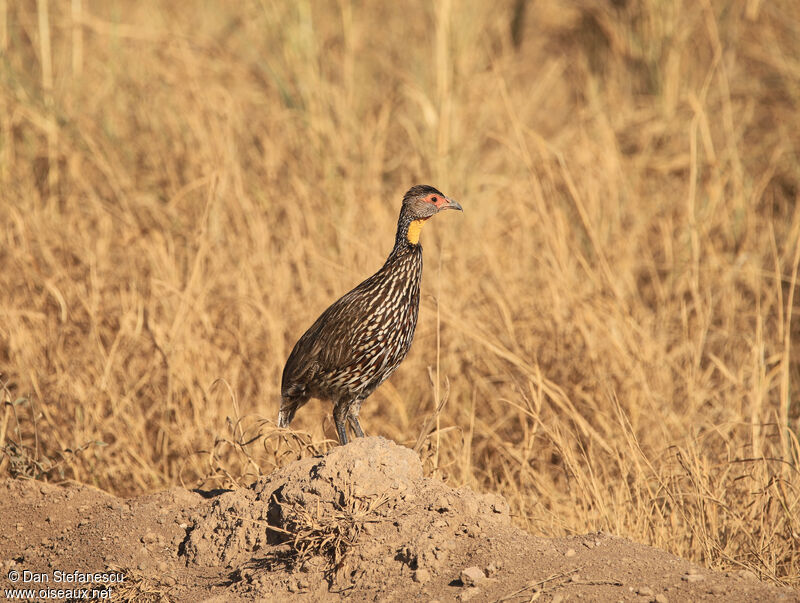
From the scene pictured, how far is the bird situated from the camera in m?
4.45

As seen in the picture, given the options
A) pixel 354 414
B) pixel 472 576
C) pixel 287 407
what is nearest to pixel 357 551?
pixel 472 576

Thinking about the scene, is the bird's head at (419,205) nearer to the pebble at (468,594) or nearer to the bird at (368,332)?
the bird at (368,332)

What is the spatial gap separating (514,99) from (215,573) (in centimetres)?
619

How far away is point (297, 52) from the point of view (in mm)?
7531

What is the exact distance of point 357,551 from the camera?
3.42 metres

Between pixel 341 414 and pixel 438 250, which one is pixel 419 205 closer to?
pixel 341 414

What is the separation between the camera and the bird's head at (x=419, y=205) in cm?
461

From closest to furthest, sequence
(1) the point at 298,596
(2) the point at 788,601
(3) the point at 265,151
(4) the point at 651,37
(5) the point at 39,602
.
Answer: (2) the point at 788,601, (1) the point at 298,596, (5) the point at 39,602, (3) the point at 265,151, (4) the point at 651,37

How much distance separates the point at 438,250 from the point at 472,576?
4015 millimetres

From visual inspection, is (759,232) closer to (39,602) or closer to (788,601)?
(788,601)

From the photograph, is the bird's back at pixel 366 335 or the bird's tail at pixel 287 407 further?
the bird's tail at pixel 287 407

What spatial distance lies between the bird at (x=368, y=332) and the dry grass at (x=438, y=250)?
10.2 inches

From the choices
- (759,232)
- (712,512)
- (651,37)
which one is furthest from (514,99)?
(712,512)

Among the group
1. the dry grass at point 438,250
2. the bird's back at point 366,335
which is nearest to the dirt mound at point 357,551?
the dry grass at point 438,250
